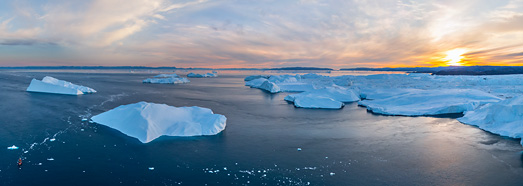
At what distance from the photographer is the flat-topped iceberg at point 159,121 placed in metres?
9.42

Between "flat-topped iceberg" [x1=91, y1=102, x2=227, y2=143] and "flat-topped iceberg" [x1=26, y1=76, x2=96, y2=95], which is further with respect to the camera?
"flat-topped iceberg" [x1=26, y1=76, x2=96, y2=95]

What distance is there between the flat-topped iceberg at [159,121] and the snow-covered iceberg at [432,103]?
10.1 meters

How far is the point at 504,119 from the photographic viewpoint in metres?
11.3

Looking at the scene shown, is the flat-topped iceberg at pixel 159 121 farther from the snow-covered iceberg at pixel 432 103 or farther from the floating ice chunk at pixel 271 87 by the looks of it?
the floating ice chunk at pixel 271 87

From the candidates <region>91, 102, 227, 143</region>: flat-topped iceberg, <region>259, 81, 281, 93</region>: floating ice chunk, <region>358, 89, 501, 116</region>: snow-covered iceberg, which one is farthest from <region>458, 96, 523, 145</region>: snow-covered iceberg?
<region>259, 81, 281, 93</region>: floating ice chunk

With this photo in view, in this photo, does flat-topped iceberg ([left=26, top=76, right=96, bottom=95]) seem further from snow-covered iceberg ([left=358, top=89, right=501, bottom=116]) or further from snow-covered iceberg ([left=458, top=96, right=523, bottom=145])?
snow-covered iceberg ([left=458, top=96, right=523, bottom=145])

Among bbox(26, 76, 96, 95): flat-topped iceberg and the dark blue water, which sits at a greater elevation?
bbox(26, 76, 96, 95): flat-topped iceberg

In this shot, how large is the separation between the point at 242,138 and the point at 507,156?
807 cm

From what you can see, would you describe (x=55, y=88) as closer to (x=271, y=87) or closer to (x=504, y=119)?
(x=271, y=87)

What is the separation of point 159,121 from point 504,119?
13.8 metres

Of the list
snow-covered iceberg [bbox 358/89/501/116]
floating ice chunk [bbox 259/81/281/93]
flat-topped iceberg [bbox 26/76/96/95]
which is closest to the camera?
snow-covered iceberg [bbox 358/89/501/116]

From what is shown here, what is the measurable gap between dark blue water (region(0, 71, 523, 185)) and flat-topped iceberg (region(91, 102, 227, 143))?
383 millimetres

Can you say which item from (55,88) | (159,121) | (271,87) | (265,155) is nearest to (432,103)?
(265,155)

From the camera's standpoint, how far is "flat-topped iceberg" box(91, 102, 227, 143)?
30.9 feet
